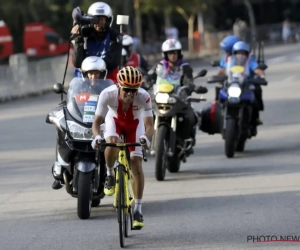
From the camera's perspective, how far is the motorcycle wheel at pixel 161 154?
1337 centimetres

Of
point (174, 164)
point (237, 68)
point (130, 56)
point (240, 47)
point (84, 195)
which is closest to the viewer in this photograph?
point (84, 195)

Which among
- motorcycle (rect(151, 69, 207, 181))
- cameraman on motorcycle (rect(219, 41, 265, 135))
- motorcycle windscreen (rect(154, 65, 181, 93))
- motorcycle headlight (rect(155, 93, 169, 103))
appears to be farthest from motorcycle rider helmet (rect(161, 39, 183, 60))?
cameraman on motorcycle (rect(219, 41, 265, 135))

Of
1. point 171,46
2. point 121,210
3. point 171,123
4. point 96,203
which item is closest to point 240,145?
point 171,46

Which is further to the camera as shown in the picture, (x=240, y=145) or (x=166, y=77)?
(x=240, y=145)

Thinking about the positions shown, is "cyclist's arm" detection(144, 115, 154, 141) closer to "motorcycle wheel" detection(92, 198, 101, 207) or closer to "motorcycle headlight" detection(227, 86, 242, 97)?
"motorcycle wheel" detection(92, 198, 101, 207)

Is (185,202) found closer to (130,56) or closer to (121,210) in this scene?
(121,210)

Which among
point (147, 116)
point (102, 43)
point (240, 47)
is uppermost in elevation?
point (102, 43)

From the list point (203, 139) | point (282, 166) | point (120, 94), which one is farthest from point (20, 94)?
point (120, 94)

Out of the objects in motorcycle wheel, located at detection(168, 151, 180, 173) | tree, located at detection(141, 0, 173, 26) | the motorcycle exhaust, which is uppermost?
the motorcycle exhaust

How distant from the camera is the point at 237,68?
16062mm

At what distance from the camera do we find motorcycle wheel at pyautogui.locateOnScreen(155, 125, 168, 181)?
13367 millimetres

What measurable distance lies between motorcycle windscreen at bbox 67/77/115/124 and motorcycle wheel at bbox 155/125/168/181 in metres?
2.00

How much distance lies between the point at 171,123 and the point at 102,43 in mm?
1438

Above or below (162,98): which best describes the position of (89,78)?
above
